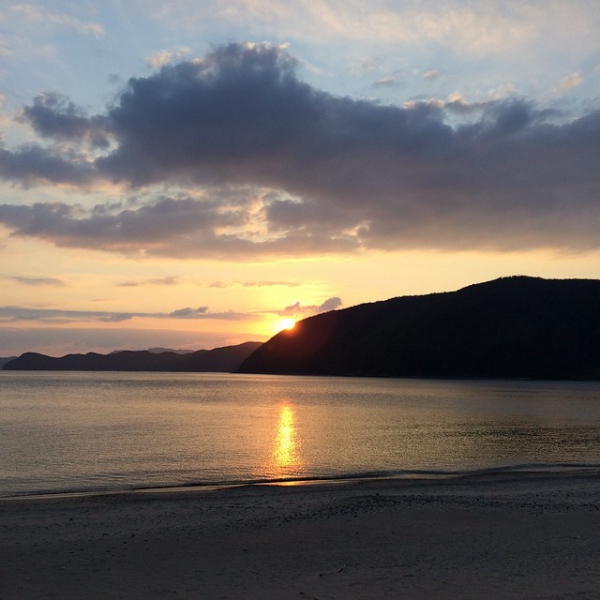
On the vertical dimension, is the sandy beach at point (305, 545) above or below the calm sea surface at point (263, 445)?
above

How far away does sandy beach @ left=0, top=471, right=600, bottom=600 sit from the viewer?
12.1 m

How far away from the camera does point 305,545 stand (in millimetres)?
15477

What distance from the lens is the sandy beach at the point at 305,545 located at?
12094mm

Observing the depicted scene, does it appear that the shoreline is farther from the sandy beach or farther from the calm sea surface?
the sandy beach

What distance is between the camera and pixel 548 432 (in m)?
49.7

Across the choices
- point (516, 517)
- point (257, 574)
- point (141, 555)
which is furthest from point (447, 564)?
point (141, 555)

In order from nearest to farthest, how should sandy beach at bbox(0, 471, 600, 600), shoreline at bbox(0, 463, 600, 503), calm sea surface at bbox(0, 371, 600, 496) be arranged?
sandy beach at bbox(0, 471, 600, 600), shoreline at bbox(0, 463, 600, 503), calm sea surface at bbox(0, 371, 600, 496)

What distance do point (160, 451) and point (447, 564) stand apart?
26272 millimetres

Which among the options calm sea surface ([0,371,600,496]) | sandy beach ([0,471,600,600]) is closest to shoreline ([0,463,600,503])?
calm sea surface ([0,371,600,496])

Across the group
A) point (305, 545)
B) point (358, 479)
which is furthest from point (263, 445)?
point (305, 545)

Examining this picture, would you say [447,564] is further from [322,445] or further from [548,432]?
[548,432]

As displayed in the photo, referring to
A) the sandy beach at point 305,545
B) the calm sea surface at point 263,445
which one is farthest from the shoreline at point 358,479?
the sandy beach at point 305,545

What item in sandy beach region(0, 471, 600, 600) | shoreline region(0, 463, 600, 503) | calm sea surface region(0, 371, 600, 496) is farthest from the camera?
calm sea surface region(0, 371, 600, 496)

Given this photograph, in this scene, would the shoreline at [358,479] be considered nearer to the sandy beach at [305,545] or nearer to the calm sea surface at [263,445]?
the calm sea surface at [263,445]
